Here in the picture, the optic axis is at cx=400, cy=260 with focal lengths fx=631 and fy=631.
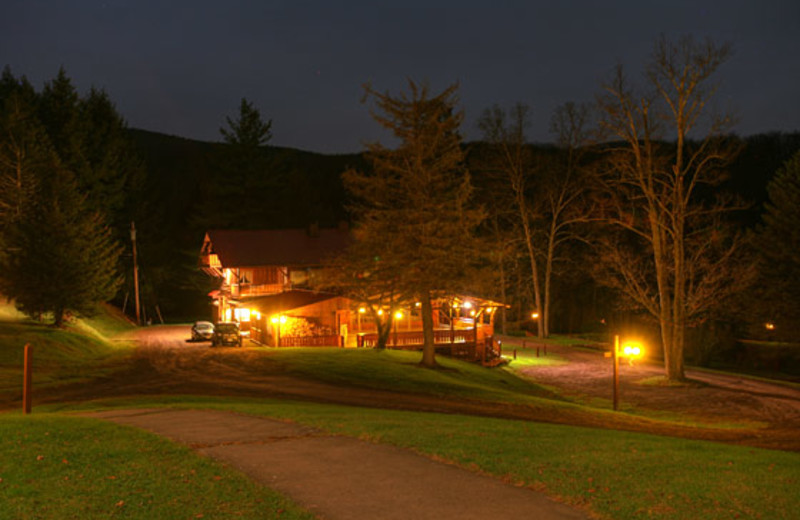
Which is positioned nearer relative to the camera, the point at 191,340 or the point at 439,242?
the point at 439,242

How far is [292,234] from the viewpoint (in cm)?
5769

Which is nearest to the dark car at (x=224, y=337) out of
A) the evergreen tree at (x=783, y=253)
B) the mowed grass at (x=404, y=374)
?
the mowed grass at (x=404, y=374)

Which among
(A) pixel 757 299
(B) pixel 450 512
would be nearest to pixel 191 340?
(B) pixel 450 512

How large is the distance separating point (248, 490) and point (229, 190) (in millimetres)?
69787

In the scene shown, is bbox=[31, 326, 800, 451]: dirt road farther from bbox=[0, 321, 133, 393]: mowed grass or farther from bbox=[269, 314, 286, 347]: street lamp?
bbox=[269, 314, 286, 347]: street lamp

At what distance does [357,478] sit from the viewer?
8.85 m

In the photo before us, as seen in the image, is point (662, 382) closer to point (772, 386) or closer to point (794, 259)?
point (772, 386)

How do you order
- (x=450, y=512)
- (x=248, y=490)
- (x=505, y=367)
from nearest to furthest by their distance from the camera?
(x=450, y=512)
(x=248, y=490)
(x=505, y=367)

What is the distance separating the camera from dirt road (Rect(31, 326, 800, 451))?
63.3 ft

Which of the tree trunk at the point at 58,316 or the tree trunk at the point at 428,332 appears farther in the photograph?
the tree trunk at the point at 58,316

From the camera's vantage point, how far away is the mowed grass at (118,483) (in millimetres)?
7152

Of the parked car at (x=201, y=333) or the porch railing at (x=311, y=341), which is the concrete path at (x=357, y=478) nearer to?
the porch railing at (x=311, y=341)

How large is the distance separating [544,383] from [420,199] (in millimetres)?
12473

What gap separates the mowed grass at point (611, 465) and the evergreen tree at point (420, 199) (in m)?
15.2
